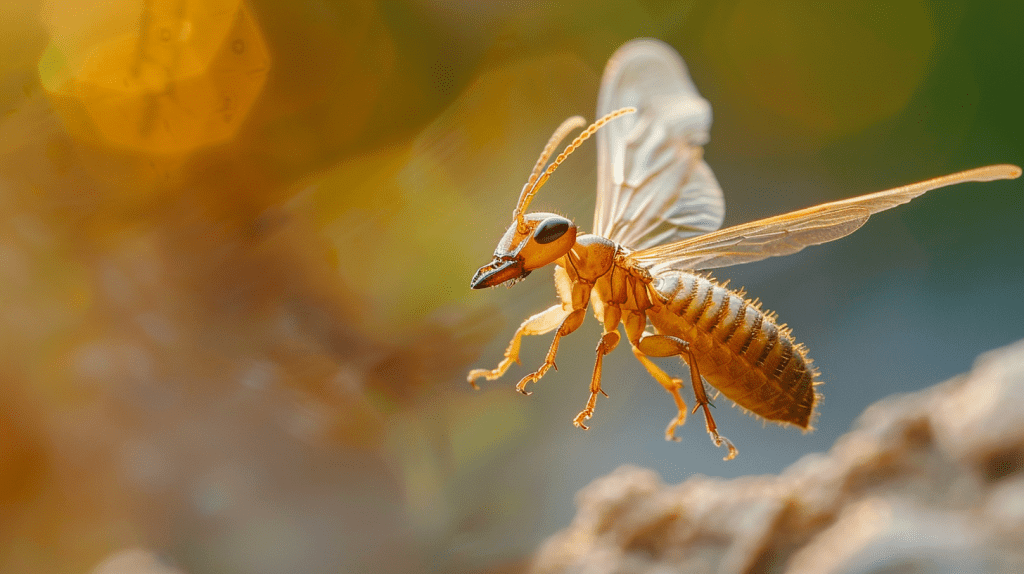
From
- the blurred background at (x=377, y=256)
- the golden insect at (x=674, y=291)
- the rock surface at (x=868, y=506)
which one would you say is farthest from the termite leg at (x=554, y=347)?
the rock surface at (x=868, y=506)

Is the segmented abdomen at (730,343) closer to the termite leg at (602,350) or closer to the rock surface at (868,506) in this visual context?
the termite leg at (602,350)

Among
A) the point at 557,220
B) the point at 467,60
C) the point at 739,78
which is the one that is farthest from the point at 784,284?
the point at 557,220

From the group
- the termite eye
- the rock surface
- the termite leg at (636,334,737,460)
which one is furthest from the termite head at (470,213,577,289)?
the rock surface

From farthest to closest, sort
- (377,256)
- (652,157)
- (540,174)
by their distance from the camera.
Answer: (377,256) < (652,157) < (540,174)

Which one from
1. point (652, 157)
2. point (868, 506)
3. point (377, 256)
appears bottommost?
point (868, 506)

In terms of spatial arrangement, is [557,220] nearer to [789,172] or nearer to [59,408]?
[59,408]

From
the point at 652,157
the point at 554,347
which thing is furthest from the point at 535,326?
the point at 652,157

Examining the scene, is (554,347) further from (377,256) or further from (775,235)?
(377,256)
